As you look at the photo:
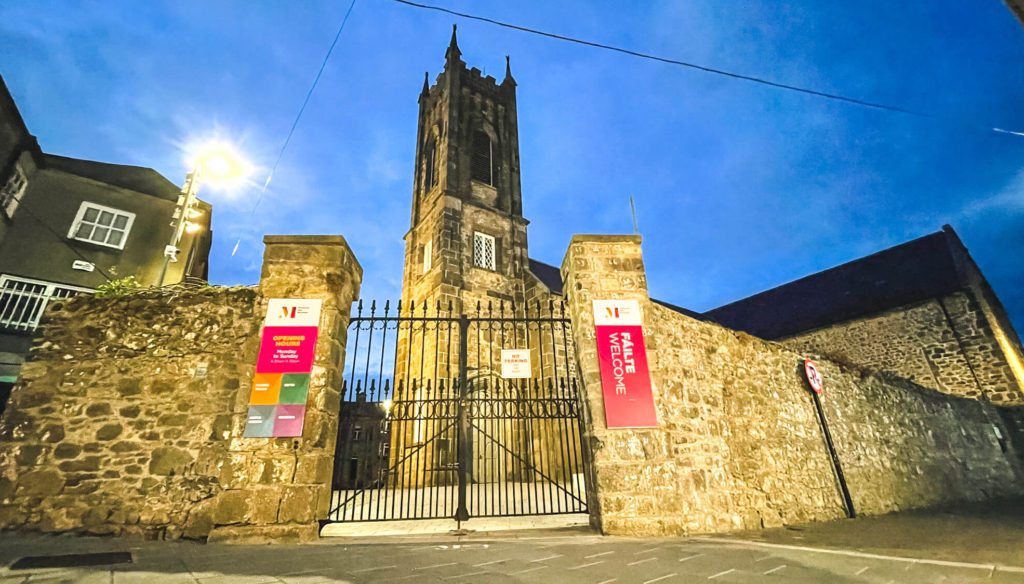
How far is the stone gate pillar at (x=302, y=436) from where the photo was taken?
157 inches

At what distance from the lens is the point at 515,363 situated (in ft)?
19.4

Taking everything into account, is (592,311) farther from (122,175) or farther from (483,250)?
(122,175)

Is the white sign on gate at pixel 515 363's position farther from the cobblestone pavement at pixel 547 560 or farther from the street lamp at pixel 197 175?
the street lamp at pixel 197 175

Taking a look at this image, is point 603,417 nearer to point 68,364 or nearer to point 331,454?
point 331,454

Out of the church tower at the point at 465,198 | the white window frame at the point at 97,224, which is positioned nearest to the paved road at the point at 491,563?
the church tower at the point at 465,198

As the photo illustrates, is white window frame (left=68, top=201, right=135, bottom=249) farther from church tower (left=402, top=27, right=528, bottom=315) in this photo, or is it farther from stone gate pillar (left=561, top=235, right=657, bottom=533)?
stone gate pillar (left=561, top=235, right=657, bottom=533)

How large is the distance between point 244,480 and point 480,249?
440 inches

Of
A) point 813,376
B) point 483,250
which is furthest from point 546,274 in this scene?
point 813,376

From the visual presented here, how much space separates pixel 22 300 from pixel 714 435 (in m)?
14.5

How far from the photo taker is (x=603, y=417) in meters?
4.84

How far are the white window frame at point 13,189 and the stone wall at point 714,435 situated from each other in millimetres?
13231

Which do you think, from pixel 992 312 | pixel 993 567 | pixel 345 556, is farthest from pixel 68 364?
pixel 992 312

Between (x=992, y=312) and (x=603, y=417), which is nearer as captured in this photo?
(x=603, y=417)

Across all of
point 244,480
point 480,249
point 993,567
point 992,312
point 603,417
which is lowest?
point 993,567
